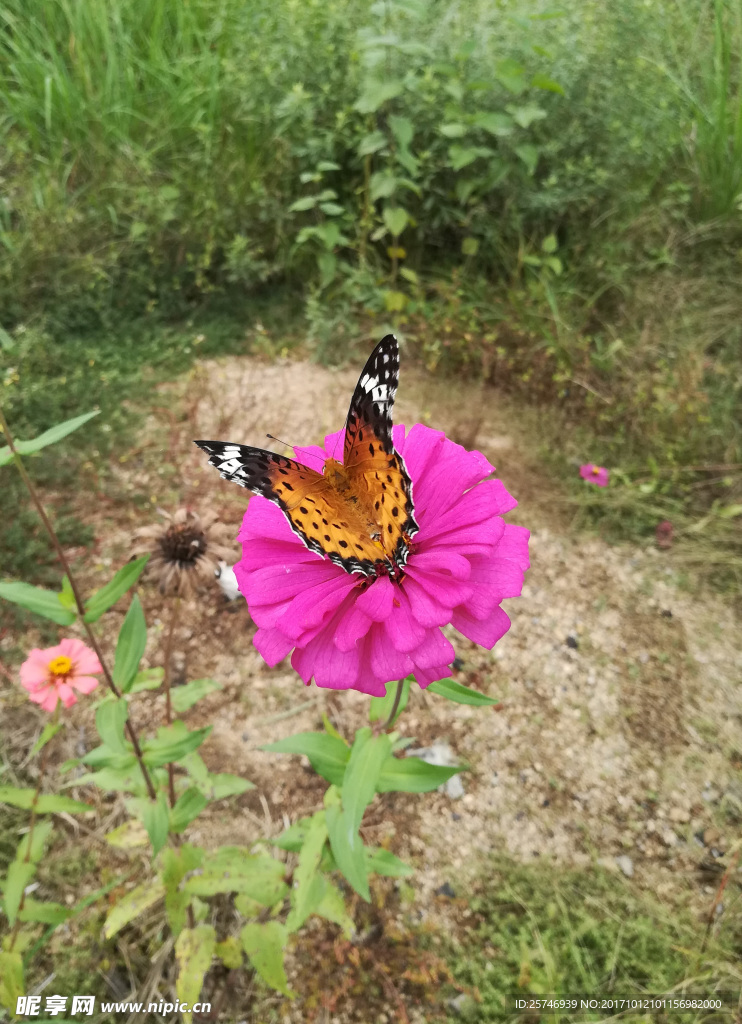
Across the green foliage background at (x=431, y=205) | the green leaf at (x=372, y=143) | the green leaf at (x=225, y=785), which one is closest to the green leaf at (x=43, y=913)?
the green leaf at (x=225, y=785)

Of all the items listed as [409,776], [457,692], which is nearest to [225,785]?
[409,776]

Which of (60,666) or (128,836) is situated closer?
(60,666)

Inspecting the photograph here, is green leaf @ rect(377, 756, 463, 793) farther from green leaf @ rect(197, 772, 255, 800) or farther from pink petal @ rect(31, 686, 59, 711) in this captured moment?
pink petal @ rect(31, 686, 59, 711)

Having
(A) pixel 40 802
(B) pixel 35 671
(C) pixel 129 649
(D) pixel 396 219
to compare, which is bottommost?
(A) pixel 40 802

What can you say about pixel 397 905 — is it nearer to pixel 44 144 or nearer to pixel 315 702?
pixel 315 702

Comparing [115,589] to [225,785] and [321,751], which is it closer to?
[321,751]

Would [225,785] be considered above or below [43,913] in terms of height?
above

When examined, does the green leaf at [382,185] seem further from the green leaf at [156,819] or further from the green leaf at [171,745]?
the green leaf at [156,819]
